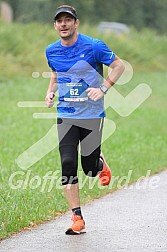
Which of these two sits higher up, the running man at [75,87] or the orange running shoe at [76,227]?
the running man at [75,87]

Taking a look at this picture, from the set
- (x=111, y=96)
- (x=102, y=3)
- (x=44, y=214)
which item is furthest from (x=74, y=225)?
(x=102, y=3)

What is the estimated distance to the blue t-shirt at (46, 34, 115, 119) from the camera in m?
7.97

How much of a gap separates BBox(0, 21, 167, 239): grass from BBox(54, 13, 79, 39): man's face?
1889mm

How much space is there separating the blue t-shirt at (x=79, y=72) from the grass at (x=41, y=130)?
1275mm

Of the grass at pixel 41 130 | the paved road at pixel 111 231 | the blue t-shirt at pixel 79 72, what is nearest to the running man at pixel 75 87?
the blue t-shirt at pixel 79 72

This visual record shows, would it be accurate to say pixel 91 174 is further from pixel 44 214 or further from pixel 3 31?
pixel 3 31

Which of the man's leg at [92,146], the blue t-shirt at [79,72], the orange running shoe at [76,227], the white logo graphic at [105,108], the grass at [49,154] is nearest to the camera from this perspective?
the orange running shoe at [76,227]

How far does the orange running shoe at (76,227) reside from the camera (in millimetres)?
7848

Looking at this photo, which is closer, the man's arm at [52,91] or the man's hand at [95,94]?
the man's hand at [95,94]

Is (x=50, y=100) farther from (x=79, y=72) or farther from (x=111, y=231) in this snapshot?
(x=111, y=231)

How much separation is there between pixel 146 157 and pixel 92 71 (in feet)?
21.4

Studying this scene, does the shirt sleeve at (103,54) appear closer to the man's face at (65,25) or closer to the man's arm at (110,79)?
the man's arm at (110,79)

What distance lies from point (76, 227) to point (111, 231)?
380 mm

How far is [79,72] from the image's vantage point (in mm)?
8000
